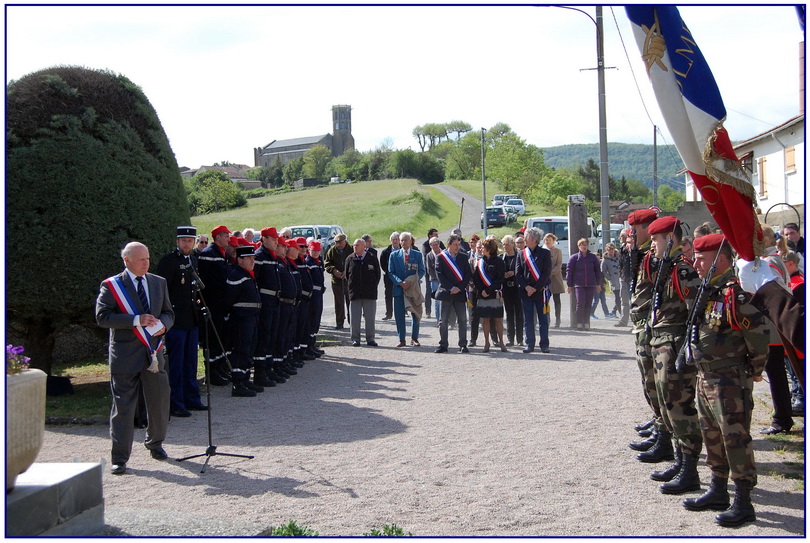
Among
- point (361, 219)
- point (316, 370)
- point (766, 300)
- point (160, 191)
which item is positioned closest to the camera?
point (766, 300)

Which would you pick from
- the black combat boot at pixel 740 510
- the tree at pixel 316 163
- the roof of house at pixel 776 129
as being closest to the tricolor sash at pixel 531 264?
the black combat boot at pixel 740 510

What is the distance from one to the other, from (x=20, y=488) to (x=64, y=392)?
20.2 ft

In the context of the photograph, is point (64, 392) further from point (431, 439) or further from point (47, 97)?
point (431, 439)

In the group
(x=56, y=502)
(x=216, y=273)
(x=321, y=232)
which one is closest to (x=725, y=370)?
(x=56, y=502)

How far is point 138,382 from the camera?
24.0 feet

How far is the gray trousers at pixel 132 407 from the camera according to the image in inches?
276

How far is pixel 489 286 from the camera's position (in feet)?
46.2

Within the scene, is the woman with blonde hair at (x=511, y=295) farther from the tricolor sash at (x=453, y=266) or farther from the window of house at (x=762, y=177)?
the window of house at (x=762, y=177)

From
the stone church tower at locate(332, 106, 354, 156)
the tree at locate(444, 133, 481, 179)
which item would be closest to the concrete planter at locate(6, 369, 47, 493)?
the tree at locate(444, 133, 481, 179)

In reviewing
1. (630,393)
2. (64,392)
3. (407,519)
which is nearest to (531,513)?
(407,519)

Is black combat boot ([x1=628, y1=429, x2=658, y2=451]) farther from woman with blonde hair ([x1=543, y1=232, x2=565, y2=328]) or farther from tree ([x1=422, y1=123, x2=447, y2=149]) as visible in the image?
tree ([x1=422, y1=123, x2=447, y2=149])

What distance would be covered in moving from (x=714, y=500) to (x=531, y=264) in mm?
8491

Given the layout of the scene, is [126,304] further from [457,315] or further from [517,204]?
[517,204]

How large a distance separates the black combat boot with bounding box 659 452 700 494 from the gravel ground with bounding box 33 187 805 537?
0.28 feet
